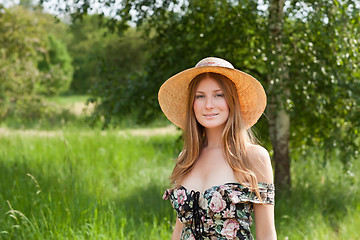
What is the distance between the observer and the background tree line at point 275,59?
438 centimetres

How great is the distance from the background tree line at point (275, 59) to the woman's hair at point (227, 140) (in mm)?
2352

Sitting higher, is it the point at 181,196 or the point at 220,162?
the point at 220,162

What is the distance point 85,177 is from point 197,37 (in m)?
2.11

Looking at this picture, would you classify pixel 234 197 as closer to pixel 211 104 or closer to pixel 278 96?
pixel 211 104

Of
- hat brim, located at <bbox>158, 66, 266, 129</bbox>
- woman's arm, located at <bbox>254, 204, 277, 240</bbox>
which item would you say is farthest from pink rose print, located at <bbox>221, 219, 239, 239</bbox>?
hat brim, located at <bbox>158, 66, 266, 129</bbox>

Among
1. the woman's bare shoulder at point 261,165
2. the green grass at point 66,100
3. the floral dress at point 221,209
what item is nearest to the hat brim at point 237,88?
the woman's bare shoulder at point 261,165

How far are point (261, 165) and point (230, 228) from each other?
0.98 ft

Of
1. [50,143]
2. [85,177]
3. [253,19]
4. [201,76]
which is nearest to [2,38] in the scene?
[50,143]

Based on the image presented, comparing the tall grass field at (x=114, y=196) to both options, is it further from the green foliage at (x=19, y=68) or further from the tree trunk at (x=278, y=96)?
the green foliage at (x=19, y=68)

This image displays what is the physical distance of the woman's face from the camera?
2.02 metres

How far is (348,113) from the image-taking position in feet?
15.7

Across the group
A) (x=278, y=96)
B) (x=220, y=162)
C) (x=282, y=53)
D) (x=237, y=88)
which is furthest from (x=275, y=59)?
(x=220, y=162)

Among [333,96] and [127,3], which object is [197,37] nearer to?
[127,3]

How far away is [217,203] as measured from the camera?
186cm
